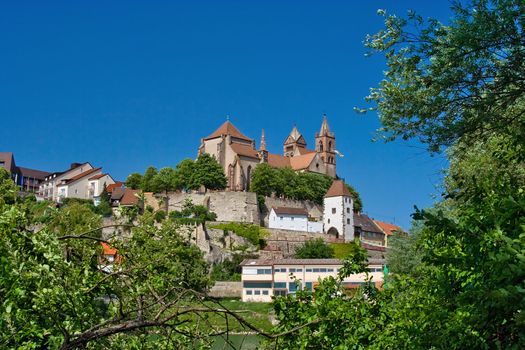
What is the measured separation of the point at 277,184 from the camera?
7938 cm

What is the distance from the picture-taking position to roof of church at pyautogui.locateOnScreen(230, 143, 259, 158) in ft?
279

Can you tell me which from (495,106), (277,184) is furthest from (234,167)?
(495,106)

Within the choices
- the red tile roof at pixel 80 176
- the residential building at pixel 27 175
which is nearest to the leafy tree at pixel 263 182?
the red tile roof at pixel 80 176

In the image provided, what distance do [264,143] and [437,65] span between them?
85638 mm

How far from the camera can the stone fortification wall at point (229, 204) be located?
72625 millimetres

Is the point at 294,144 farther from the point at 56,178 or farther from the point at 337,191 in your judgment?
the point at 56,178

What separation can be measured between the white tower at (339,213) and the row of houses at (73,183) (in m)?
24.0

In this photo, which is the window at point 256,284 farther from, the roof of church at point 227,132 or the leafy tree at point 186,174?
the roof of church at point 227,132

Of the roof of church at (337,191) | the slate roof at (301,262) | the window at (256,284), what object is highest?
the roof of church at (337,191)

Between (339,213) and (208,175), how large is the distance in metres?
15.9

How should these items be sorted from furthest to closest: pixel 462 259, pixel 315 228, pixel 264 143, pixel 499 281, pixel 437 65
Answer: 1. pixel 264 143
2. pixel 315 228
3. pixel 437 65
4. pixel 462 259
5. pixel 499 281

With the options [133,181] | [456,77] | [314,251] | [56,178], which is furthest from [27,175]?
[456,77]

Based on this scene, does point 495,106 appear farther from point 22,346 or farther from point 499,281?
point 22,346

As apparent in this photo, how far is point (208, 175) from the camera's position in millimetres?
76750
